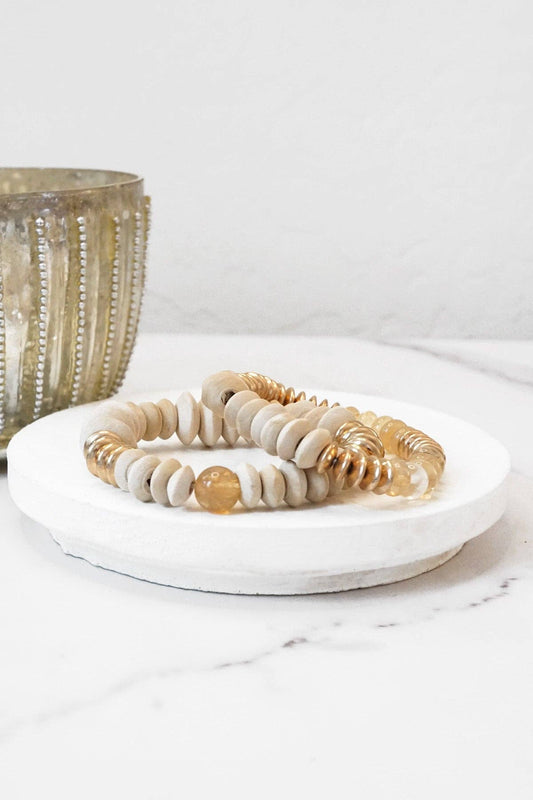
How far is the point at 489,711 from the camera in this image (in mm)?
374

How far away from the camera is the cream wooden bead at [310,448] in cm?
46

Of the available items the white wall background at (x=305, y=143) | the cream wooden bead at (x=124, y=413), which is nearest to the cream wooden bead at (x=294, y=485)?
the cream wooden bead at (x=124, y=413)

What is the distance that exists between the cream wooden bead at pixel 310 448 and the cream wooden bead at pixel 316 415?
1.7 inches

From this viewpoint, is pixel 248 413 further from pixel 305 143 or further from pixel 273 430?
pixel 305 143

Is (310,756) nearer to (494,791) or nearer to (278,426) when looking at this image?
(494,791)

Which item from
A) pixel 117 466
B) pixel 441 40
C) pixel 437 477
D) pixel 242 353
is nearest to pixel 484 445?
pixel 437 477

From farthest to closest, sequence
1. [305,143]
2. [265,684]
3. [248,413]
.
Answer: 1. [305,143]
2. [248,413]
3. [265,684]

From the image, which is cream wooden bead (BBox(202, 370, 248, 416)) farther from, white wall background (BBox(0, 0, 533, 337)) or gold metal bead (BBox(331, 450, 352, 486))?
white wall background (BBox(0, 0, 533, 337))

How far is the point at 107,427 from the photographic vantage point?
1.68ft

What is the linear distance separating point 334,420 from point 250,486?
0.23 ft

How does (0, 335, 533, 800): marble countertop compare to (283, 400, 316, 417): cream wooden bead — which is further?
(283, 400, 316, 417): cream wooden bead

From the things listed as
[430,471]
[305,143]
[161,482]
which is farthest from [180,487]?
[305,143]

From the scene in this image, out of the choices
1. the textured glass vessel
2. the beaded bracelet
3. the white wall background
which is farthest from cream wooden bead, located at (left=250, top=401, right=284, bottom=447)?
the white wall background

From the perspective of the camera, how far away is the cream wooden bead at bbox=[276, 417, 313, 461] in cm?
47
